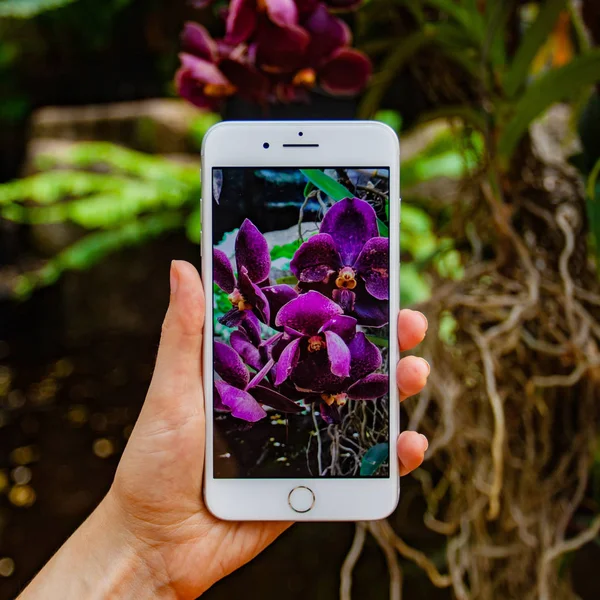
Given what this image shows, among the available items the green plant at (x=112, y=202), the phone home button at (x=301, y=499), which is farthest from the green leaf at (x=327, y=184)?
the green plant at (x=112, y=202)

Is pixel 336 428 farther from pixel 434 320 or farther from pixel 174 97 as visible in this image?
pixel 174 97

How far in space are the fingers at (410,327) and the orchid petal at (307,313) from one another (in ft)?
0.18

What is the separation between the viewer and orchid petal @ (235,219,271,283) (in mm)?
498

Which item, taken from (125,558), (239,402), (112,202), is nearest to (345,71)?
(239,402)

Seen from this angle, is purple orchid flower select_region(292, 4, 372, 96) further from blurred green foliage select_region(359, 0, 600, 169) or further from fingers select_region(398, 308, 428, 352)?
fingers select_region(398, 308, 428, 352)

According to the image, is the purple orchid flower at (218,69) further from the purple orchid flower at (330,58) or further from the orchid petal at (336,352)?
the orchid petal at (336,352)

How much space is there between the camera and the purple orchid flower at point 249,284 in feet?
1.63

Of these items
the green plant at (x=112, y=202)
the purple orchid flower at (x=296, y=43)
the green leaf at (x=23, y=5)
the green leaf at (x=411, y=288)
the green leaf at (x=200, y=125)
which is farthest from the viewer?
the green leaf at (x=200, y=125)

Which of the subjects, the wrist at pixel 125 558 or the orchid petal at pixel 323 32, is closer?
the wrist at pixel 125 558

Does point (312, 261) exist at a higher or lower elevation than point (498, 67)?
lower

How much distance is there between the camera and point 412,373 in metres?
0.49

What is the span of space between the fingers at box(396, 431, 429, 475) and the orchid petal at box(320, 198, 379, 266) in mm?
136

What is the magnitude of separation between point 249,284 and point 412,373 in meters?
0.14

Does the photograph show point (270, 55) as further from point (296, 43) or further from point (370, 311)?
point (370, 311)
